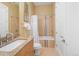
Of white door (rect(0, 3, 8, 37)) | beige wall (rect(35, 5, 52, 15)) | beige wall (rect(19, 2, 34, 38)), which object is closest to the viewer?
white door (rect(0, 3, 8, 37))

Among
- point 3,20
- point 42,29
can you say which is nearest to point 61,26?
point 42,29

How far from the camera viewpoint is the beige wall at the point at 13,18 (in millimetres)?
2049

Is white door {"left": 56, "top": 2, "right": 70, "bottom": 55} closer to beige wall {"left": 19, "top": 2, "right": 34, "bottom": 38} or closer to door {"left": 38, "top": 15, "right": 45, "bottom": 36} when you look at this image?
door {"left": 38, "top": 15, "right": 45, "bottom": 36}

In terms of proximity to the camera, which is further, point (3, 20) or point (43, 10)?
point (43, 10)

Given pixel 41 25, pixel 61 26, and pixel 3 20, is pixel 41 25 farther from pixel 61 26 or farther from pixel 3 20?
pixel 3 20

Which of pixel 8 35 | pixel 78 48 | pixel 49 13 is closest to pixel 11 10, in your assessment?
pixel 8 35

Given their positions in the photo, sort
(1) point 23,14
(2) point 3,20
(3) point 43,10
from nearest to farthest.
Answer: (2) point 3,20 → (3) point 43,10 → (1) point 23,14

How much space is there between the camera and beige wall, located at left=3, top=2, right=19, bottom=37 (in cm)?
205

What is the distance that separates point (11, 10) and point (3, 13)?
186 mm

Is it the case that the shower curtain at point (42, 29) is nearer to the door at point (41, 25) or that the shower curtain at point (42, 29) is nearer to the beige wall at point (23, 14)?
the door at point (41, 25)

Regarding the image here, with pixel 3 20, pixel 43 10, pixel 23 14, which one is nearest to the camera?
pixel 3 20

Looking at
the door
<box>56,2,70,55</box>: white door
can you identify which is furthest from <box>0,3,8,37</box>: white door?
→ <box>56,2,70,55</box>: white door

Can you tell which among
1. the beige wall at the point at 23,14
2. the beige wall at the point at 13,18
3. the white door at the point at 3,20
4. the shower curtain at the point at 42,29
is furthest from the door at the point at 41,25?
the white door at the point at 3,20

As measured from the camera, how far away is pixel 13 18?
213cm
